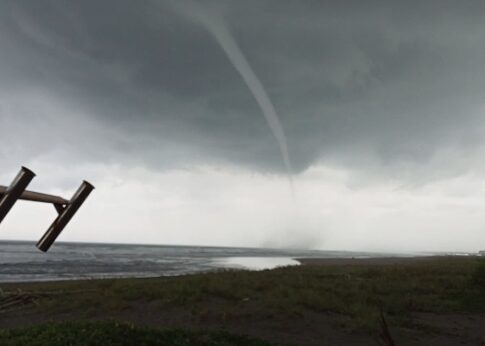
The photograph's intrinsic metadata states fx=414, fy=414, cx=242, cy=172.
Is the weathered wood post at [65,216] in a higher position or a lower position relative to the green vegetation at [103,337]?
higher

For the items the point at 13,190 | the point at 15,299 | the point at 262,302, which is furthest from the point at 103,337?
the point at 15,299

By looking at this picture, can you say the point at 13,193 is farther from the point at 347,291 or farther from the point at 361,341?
the point at 347,291

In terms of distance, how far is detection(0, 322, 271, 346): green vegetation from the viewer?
9.15 metres

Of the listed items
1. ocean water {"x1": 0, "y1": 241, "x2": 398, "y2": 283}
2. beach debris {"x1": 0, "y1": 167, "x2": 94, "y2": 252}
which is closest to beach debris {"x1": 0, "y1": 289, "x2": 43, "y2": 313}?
ocean water {"x1": 0, "y1": 241, "x2": 398, "y2": 283}

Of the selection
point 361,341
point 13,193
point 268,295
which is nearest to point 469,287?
point 268,295

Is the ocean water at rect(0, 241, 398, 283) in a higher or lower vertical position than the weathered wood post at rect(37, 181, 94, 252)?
higher

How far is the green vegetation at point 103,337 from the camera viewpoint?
9148 millimetres

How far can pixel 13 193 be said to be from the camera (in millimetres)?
2244

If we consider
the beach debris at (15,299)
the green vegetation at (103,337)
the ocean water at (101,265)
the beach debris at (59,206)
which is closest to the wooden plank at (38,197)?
the beach debris at (59,206)

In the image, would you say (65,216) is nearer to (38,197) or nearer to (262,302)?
(38,197)

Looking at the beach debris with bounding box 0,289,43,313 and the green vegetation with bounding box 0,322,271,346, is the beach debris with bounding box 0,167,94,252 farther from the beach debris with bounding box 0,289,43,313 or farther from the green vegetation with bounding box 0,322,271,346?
the beach debris with bounding box 0,289,43,313

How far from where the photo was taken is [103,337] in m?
9.57

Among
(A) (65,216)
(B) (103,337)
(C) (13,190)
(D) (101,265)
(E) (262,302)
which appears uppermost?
(D) (101,265)

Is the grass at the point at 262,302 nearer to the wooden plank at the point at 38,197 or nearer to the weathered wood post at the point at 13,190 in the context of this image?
the wooden plank at the point at 38,197
